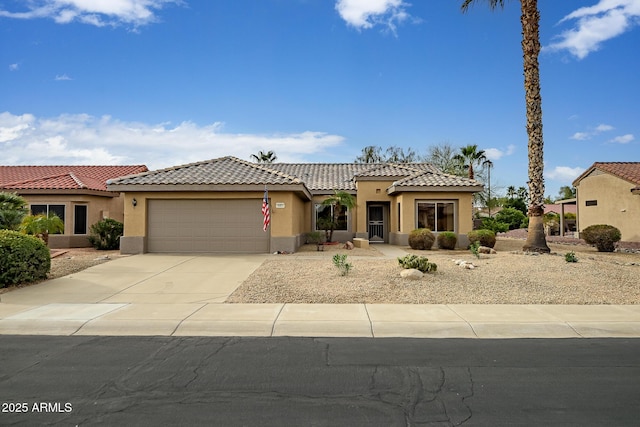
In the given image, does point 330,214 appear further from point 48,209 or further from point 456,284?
point 456,284

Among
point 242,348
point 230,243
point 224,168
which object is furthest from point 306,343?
point 224,168

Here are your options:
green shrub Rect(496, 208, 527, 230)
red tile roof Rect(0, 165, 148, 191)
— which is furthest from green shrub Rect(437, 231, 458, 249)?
green shrub Rect(496, 208, 527, 230)

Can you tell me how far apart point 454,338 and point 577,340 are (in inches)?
74.1

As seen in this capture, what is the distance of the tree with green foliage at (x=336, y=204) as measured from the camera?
21.1m

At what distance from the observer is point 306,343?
645 centimetres

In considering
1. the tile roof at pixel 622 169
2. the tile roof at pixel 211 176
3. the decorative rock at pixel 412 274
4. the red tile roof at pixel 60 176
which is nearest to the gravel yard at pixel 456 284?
the decorative rock at pixel 412 274

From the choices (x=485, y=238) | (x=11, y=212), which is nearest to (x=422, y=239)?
(x=485, y=238)

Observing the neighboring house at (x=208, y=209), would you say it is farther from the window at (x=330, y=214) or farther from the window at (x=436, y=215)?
the window at (x=436, y=215)

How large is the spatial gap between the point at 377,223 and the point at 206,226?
11.2m

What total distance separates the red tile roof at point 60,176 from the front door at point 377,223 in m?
14.7

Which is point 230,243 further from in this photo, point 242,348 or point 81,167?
point 81,167

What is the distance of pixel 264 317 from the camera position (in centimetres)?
780

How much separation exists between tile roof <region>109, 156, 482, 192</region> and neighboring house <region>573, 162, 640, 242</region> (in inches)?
396

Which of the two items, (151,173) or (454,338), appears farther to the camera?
(151,173)
